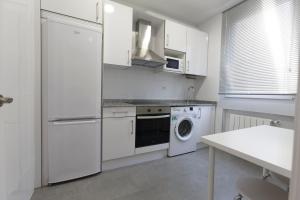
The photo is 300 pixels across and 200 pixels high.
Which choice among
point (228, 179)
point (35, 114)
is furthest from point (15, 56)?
point (228, 179)

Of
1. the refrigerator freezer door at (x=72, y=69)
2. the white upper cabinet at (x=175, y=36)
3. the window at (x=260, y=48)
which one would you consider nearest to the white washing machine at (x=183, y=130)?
the window at (x=260, y=48)

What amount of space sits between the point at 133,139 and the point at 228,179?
1.35m

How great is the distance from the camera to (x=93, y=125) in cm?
199

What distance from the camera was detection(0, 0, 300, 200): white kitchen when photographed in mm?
1137

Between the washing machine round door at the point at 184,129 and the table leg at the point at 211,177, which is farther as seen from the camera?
the washing machine round door at the point at 184,129

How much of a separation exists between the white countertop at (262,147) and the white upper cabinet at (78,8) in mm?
1864

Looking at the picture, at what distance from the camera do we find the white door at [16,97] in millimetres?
1013

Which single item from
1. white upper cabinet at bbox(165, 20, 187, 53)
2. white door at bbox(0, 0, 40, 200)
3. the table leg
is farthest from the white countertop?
white upper cabinet at bbox(165, 20, 187, 53)

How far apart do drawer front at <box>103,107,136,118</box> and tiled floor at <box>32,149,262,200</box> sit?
0.77m

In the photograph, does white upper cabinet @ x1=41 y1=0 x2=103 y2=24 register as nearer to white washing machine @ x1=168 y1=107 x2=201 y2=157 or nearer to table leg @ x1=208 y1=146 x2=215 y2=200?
white washing machine @ x1=168 y1=107 x2=201 y2=157

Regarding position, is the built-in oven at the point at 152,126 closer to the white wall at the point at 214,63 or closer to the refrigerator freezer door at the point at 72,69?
the refrigerator freezer door at the point at 72,69

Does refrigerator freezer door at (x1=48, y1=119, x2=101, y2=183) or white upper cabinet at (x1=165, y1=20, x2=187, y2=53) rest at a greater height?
white upper cabinet at (x1=165, y1=20, x2=187, y2=53)

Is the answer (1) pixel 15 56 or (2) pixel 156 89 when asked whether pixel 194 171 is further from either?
(1) pixel 15 56

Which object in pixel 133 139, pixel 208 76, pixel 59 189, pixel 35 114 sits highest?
pixel 208 76
